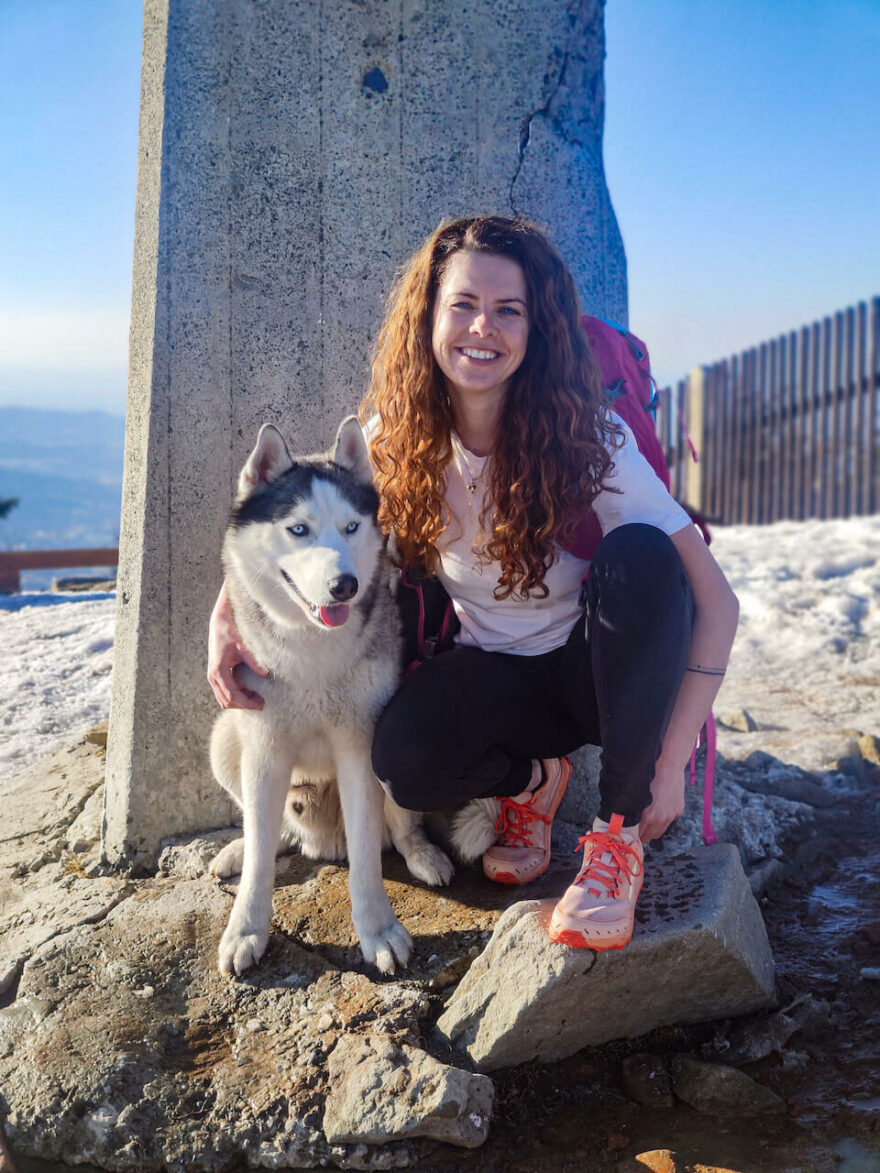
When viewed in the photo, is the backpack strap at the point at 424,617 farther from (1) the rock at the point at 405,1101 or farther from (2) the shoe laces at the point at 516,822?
(1) the rock at the point at 405,1101

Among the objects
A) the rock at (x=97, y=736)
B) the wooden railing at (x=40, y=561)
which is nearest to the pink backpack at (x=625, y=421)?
the rock at (x=97, y=736)

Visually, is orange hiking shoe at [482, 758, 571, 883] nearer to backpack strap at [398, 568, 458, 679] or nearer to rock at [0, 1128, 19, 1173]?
backpack strap at [398, 568, 458, 679]

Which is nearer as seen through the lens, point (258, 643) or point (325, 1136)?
point (325, 1136)

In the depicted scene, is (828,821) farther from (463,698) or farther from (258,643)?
(258,643)

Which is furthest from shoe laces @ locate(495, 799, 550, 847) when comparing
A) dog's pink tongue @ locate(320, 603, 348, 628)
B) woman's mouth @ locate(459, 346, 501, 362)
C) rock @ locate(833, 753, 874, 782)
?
rock @ locate(833, 753, 874, 782)

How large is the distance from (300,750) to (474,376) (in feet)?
3.29

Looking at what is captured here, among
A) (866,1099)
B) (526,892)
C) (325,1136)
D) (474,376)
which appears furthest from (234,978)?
(474,376)

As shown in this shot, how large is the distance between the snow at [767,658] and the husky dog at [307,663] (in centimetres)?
168

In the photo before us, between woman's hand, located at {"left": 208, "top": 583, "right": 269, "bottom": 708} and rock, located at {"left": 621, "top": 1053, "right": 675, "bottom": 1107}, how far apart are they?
1126mm

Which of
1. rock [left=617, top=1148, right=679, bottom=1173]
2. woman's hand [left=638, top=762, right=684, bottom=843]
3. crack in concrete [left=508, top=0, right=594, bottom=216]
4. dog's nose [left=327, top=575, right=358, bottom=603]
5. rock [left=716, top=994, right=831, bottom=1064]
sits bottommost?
rock [left=617, top=1148, right=679, bottom=1173]

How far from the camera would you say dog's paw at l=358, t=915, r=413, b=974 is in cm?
198

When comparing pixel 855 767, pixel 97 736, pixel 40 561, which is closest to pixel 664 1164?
pixel 855 767

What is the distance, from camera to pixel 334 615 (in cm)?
194

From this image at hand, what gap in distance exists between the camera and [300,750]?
2182 millimetres
